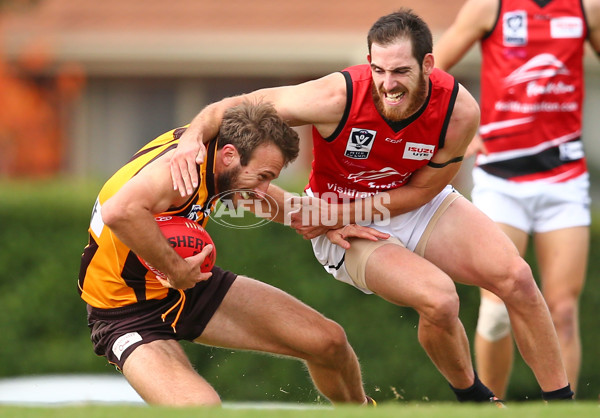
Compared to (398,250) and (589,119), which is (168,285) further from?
(589,119)

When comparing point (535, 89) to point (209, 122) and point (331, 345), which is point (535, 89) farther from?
point (209, 122)

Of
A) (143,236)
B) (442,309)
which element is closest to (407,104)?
(442,309)

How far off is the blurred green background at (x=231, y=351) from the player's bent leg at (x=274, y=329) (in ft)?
10.4

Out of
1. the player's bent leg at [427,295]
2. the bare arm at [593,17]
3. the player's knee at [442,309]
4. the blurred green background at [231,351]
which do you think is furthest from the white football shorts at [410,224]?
the blurred green background at [231,351]

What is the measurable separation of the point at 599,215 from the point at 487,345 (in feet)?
10.0

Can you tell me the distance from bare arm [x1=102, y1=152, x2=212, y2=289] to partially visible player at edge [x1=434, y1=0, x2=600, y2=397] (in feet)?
8.39

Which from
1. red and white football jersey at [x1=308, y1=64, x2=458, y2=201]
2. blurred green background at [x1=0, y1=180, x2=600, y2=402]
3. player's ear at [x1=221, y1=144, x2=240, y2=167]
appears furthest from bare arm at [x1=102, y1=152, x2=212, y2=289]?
blurred green background at [x1=0, y1=180, x2=600, y2=402]

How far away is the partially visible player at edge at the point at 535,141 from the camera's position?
23.4 ft

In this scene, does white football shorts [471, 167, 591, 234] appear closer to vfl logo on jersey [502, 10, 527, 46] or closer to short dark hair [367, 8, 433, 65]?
vfl logo on jersey [502, 10, 527, 46]

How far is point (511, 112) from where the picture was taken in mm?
7250

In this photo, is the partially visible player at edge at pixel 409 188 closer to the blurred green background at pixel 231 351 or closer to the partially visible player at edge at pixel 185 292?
the partially visible player at edge at pixel 185 292

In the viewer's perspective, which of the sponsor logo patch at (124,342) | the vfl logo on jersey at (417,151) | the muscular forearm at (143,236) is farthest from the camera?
the vfl logo on jersey at (417,151)

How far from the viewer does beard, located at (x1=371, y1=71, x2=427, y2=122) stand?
220 inches

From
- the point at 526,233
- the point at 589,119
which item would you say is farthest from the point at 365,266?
the point at 589,119
